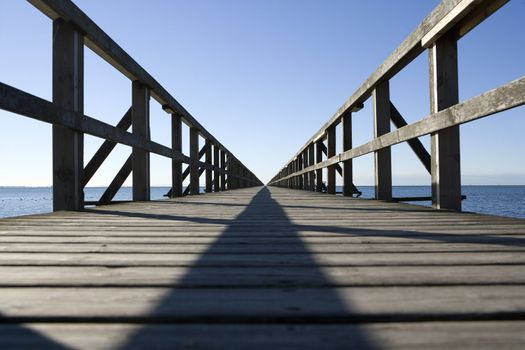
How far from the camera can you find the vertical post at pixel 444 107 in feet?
10.2

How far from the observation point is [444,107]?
3.10m

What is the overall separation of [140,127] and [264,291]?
4.41 m

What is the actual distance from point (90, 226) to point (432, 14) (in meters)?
3.00

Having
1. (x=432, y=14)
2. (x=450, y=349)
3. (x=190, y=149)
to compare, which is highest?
(x=432, y=14)

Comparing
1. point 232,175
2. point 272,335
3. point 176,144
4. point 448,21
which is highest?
point 448,21

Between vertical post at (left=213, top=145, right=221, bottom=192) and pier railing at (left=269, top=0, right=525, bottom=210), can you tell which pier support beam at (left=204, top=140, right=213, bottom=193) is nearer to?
vertical post at (left=213, top=145, right=221, bottom=192)

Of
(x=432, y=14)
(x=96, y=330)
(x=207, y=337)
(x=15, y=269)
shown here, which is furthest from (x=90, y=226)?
(x=432, y=14)

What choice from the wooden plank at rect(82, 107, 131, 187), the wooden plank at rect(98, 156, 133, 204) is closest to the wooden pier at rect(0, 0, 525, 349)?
the wooden plank at rect(82, 107, 131, 187)

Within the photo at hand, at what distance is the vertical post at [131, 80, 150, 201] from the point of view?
509 cm

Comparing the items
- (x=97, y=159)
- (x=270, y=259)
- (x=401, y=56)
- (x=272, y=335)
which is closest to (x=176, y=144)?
(x=97, y=159)

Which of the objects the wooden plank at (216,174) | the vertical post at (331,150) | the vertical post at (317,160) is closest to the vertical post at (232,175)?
the wooden plank at (216,174)

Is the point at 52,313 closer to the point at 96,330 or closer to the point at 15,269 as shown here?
the point at 96,330

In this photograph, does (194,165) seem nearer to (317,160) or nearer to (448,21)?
(317,160)

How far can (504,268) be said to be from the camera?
1.34m
